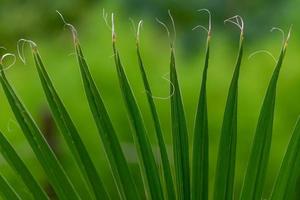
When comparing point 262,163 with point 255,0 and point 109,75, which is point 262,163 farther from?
point 255,0

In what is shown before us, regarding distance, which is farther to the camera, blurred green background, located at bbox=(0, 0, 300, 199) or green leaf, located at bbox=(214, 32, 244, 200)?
blurred green background, located at bbox=(0, 0, 300, 199)

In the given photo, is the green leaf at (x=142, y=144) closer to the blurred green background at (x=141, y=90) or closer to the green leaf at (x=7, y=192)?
the green leaf at (x=7, y=192)

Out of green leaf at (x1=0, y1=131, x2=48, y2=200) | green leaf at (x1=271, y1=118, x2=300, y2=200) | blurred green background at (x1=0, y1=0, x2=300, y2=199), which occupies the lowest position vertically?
green leaf at (x1=271, y1=118, x2=300, y2=200)

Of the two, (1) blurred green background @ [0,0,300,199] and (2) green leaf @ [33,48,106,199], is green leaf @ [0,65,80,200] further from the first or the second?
(1) blurred green background @ [0,0,300,199]

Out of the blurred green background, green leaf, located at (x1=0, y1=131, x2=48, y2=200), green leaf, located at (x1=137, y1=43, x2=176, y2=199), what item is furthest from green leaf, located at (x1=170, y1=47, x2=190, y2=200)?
the blurred green background

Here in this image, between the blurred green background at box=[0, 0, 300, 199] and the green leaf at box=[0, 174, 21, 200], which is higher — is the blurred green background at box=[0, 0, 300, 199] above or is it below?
above

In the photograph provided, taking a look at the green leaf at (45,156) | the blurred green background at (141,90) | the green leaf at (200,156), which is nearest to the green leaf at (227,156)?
the green leaf at (200,156)

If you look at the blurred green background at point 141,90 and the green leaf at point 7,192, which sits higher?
the blurred green background at point 141,90
